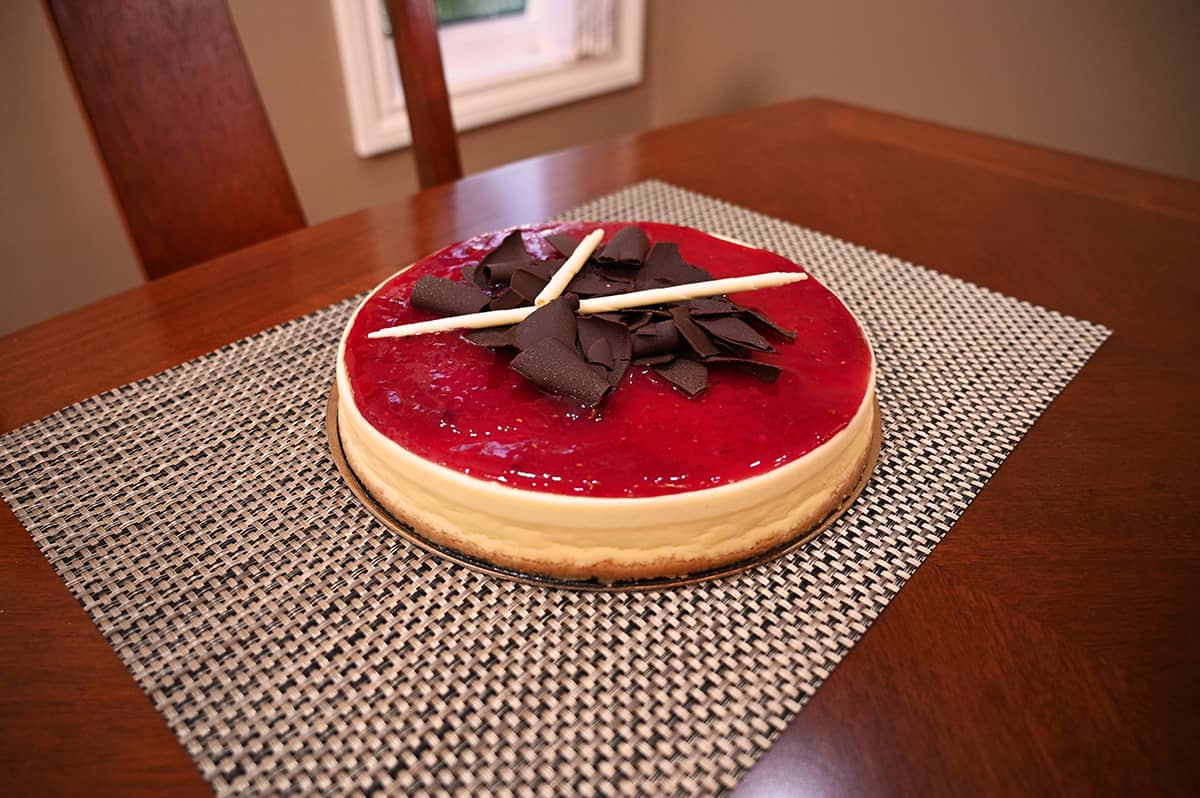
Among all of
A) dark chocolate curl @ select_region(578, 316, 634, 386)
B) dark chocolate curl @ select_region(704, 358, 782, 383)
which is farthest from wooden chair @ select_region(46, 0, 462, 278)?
dark chocolate curl @ select_region(704, 358, 782, 383)

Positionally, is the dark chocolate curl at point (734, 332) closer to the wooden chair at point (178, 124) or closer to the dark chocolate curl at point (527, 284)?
the dark chocolate curl at point (527, 284)

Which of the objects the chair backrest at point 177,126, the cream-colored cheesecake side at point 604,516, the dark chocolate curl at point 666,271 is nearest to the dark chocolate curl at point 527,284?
the dark chocolate curl at point 666,271

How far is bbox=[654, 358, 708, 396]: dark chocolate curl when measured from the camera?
702 mm

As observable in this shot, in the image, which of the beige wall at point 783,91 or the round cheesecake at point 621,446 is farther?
the beige wall at point 783,91

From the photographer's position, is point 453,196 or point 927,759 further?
point 453,196

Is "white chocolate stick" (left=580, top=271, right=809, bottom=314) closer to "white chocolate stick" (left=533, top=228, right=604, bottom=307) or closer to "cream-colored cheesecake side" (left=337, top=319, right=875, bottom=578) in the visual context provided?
"white chocolate stick" (left=533, top=228, right=604, bottom=307)

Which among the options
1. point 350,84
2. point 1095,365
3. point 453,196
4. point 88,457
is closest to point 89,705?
point 88,457

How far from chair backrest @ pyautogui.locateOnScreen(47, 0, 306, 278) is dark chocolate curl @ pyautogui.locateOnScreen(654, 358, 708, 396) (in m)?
0.87

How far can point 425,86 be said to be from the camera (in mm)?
1414

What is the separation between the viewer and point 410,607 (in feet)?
2.04

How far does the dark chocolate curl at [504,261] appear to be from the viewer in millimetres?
853

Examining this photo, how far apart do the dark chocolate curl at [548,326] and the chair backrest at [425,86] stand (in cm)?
83

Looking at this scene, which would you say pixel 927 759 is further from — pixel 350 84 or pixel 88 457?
pixel 350 84

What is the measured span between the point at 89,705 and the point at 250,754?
129mm
